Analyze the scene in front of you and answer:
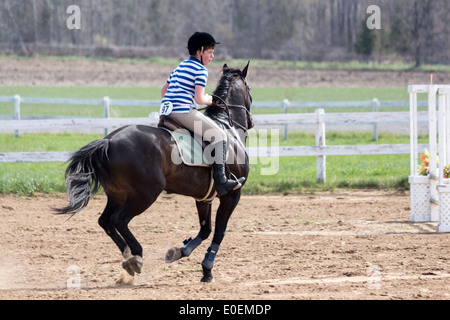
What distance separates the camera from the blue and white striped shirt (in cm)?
637

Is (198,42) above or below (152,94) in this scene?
below

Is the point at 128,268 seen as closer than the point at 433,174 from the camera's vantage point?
Yes

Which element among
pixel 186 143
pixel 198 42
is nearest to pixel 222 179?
pixel 186 143

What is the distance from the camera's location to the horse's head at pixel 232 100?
710cm

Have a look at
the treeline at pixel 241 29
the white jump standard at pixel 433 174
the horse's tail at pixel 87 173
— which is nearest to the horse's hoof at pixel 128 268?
the horse's tail at pixel 87 173

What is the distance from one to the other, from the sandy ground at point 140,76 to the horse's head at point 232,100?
3518 cm

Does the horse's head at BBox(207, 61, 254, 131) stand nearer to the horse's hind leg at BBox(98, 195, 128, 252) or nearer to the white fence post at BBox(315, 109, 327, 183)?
the horse's hind leg at BBox(98, 195, 128, 252)

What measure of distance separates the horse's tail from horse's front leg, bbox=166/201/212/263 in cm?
110

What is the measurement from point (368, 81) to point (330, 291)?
4104 cm

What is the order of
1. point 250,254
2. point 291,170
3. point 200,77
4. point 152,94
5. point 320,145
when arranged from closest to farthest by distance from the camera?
1. point 200,77
2. point 250,254
3. point 320,145
4. point 291,170
5. point 152,94

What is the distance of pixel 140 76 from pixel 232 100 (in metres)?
39.2

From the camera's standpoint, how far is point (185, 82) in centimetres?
641

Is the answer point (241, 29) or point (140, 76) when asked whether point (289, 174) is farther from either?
point (241, 29)
